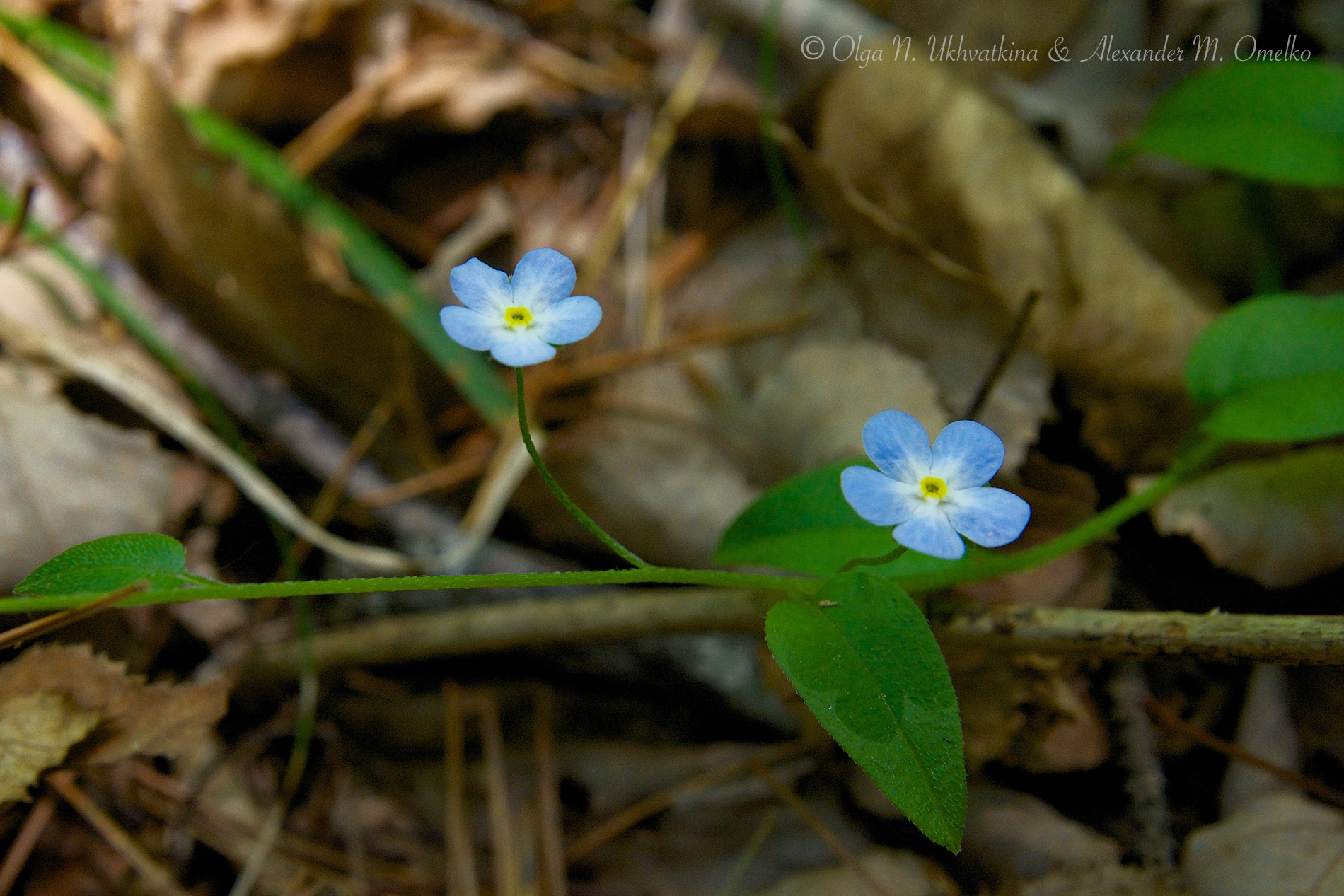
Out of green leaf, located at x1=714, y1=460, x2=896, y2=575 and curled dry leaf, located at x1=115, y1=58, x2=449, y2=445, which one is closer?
green leaf, located at x1=714, y1=460, x2=896, y2=575

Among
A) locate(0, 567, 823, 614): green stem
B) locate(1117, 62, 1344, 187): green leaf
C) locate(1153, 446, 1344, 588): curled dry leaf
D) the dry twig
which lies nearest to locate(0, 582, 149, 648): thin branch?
locate(0, 567, 823, 614): green stem

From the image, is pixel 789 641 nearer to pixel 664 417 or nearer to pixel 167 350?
pixel 664 417

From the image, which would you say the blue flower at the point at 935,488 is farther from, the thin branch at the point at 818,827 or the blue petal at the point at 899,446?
the thin branch at the point at 818,827

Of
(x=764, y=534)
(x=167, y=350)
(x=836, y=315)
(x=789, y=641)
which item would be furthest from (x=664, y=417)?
(x=167, y=350)

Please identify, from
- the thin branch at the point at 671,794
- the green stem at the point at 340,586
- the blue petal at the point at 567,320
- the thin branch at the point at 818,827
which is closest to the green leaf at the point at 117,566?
the green stem at the point at 340,586

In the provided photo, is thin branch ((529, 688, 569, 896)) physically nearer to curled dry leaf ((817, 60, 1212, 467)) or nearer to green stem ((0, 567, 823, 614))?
green stem ((0, 567, 823, 614))
